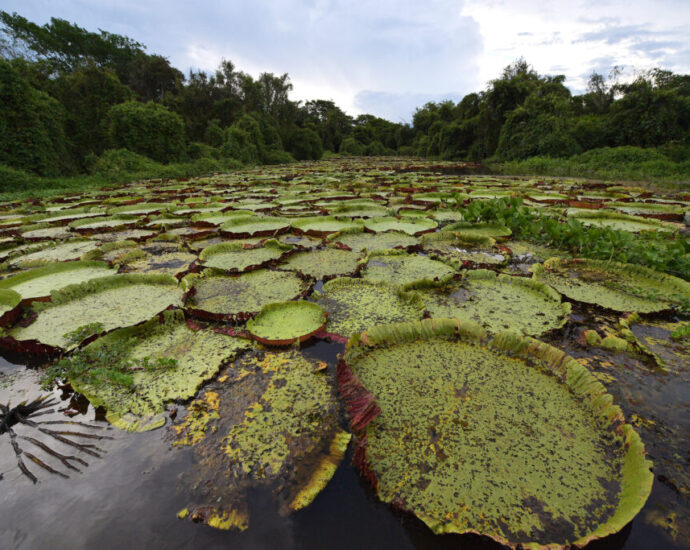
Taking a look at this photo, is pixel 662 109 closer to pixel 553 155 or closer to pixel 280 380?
pixel 553 155

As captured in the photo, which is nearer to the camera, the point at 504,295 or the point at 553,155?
the point at 504,295

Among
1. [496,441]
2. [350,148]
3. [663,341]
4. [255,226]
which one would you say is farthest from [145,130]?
[350,148]

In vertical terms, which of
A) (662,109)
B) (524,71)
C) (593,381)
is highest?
(524,71)

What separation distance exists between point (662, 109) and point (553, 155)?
167 inches

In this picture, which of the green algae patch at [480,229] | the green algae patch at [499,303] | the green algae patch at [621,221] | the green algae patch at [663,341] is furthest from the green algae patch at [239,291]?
the green algae patch at [621,221]

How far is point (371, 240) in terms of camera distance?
409 cm

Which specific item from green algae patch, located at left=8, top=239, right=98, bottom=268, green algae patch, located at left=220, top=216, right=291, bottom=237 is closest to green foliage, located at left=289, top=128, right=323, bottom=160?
green algae patch, located at left=220, top=216, right=291, bottom=237

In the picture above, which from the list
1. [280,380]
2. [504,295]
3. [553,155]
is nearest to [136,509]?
[280,380]

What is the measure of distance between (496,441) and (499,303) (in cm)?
129

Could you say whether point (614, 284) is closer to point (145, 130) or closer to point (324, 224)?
point (324, 224)

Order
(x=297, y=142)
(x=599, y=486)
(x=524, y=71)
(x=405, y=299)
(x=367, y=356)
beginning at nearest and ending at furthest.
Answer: (x=599, y=486)
(x=367, y=356)
(x=405, y=299)
(x=524, y=71)
(x=297, y=142)

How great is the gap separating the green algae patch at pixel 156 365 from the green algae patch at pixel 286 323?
5.4 inches

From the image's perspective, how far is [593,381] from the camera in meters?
1.39

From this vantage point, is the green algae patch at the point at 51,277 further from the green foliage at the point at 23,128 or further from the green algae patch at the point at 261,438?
the green foliage at the point at 23,128
